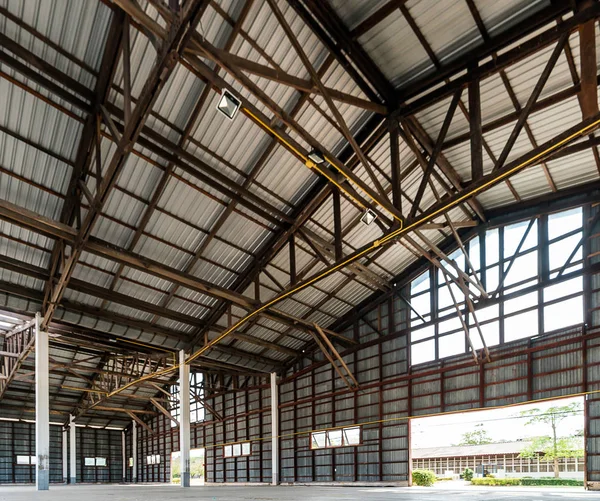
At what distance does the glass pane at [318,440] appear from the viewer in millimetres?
29025

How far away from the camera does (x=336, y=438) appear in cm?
2819

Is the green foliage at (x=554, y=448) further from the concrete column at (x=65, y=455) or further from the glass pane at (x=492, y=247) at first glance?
the concrete column at (x=65, y=455)

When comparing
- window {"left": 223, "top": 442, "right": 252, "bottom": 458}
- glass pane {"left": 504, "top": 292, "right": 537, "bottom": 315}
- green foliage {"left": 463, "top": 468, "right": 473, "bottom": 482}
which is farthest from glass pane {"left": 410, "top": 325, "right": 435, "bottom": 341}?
green foliage {"left": 463, "top": 468, "right": 473, "bottom": 482}

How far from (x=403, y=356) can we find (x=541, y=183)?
1137 cm

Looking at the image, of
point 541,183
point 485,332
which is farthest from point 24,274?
point 541,183

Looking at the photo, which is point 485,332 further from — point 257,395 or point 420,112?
point 257,395

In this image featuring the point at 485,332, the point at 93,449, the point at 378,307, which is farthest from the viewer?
the point at 93,449

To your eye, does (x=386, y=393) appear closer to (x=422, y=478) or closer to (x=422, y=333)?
(x=422, y=333)

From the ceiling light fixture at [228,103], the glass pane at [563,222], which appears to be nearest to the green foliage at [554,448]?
the glass pane at [563,222]

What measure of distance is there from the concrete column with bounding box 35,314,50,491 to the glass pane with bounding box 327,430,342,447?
50.6 feet

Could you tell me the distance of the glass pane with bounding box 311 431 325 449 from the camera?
2902 centimetres

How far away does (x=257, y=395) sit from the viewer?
34250 millimetres

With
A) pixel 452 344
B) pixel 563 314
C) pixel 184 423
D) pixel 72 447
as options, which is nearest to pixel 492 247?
pixel 563 314

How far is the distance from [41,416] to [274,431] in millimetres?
15114
